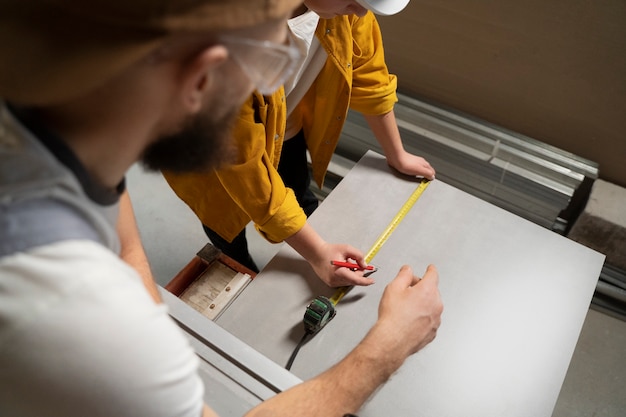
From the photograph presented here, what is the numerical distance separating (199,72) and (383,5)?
70 centimetres

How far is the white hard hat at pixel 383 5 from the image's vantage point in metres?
1.06

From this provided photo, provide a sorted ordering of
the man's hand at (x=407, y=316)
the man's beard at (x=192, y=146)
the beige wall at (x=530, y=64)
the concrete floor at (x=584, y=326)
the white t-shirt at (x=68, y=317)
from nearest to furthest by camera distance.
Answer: the white t-shirt at (x=68, y=317) → the man's beard at (x=192, y=146) → the man's hand at (x=407, y=316) → the beige wall at (x=530, y=64) → the concrete floor at (x=584, y=326)

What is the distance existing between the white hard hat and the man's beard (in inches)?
22.1

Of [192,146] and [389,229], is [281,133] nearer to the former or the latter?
[389,229]

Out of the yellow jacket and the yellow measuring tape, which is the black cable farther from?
the yellow jacket

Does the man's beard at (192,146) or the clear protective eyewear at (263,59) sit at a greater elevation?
the clear protective eyewear at (263,59)

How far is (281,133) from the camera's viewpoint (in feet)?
4.09

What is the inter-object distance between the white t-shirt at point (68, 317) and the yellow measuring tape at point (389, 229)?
2.16 feet

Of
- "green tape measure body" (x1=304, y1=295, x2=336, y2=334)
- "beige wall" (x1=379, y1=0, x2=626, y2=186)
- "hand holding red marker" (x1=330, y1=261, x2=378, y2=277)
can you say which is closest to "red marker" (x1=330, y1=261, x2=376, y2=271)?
"hand holding red marker" (x1=330, y1=261, x2=378, y2=277)

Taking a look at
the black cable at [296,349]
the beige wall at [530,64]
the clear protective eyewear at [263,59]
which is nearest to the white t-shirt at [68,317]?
the clear protective eyewear at [263,59]

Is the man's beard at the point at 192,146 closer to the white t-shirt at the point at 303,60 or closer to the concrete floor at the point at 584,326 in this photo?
the white t-shirt at the point at 303,60

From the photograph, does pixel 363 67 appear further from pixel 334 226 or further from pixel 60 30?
pixel 60 30

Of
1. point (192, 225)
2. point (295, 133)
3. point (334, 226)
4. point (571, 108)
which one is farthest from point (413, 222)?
point (192, 225)

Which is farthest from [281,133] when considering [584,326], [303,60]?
[584,326]
